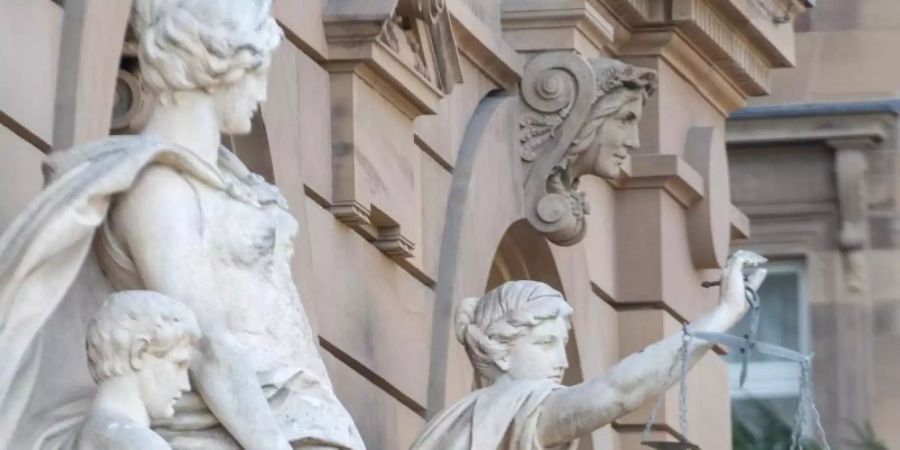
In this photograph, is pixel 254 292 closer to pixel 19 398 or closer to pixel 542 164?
pixel 19 398

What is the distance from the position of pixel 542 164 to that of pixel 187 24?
6805 mm

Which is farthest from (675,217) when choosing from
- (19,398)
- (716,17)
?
(19,398)

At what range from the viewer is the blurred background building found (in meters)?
26.8

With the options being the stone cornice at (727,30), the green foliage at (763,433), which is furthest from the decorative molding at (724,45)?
the green foliage at (763,433)

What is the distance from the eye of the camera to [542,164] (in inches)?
724

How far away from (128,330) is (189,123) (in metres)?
0.97

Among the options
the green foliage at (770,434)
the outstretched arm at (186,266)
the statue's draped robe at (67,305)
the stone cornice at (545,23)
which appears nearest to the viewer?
the statue's draped robe at (67,305)

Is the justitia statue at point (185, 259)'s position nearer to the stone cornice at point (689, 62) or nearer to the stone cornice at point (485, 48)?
the stone cornice at point (485, 48)

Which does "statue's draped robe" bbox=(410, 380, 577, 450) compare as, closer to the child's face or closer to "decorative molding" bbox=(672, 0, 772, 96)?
the child's face

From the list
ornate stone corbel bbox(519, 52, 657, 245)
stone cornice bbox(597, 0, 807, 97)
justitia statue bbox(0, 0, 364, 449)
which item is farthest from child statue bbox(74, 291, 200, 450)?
stone cornice bbox(597, 0, 807, 97)

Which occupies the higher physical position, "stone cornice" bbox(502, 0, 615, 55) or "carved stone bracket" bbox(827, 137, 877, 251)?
"carved stone bracket" bbox(827, 137, 877, 251)

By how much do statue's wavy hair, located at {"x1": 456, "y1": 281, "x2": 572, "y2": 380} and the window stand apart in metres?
13.0

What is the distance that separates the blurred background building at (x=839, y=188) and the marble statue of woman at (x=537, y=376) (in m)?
12.8

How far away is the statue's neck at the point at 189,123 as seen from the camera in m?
11.7
